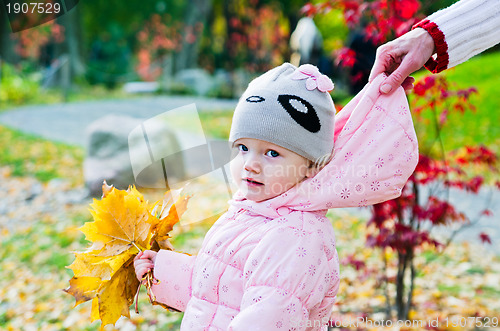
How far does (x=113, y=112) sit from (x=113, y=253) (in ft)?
41.0

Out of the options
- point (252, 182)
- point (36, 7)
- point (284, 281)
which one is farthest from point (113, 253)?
point (36, 7)

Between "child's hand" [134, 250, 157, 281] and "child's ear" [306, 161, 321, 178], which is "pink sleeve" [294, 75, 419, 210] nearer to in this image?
"child's ear" [306, 161, 321, 178]

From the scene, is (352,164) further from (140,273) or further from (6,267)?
(6,267)

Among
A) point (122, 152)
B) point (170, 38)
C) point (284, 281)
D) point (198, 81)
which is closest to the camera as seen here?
point (284, 281)

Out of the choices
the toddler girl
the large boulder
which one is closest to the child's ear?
the toddler girl

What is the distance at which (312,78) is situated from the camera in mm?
1513

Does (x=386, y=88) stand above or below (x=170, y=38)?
above

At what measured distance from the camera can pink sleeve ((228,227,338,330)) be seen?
4.20ft

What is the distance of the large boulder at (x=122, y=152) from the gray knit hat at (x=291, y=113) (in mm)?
4244

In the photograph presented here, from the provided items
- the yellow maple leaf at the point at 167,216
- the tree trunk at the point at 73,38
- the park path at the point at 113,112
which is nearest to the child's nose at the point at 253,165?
the yellow maple leaf at the point at 167,216

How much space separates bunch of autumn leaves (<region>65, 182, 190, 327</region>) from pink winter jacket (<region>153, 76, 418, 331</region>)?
26 cm

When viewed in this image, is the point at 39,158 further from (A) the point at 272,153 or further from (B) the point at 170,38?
(B) the point at 170,38

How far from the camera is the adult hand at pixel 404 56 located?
Result: 1437 mm

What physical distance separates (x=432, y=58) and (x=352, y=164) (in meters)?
0.42
